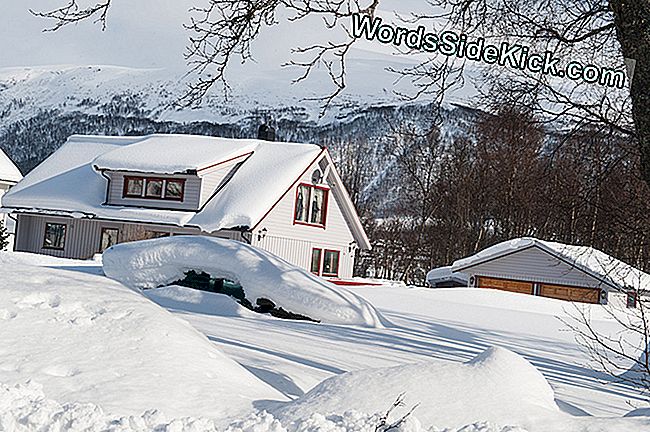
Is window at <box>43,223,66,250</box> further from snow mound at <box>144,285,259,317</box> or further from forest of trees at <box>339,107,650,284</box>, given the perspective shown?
snow mound at <box>144,285,259,317</box>

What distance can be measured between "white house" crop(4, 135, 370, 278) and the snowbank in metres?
23.2

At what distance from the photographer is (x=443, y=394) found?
5781 mm

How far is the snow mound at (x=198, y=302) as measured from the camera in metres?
12.9

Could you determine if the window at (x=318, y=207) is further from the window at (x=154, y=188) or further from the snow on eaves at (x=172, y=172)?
the window at (x=154, y=188)

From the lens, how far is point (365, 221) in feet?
189

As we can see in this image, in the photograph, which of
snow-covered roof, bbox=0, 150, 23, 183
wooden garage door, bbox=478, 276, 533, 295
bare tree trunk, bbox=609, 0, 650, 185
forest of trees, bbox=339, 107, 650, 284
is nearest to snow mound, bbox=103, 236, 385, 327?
bare tree trunk, bbox=609, 0, 650, 185

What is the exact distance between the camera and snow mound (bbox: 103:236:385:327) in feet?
42.2

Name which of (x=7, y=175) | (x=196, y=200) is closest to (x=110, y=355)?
(x=196, y=200)

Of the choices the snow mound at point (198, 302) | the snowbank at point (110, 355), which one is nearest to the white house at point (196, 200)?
the snow mound at point (198, 302)

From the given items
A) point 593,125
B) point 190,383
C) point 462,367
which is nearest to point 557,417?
point 462,367

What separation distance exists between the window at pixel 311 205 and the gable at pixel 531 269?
6.48 m

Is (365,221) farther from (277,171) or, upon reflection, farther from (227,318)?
(227,318)

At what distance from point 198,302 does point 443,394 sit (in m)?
8.01

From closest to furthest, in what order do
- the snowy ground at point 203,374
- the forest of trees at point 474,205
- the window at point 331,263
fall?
the snowy ground at point 203,374, the window at point 331,263, the forest of trees at point 474,205
